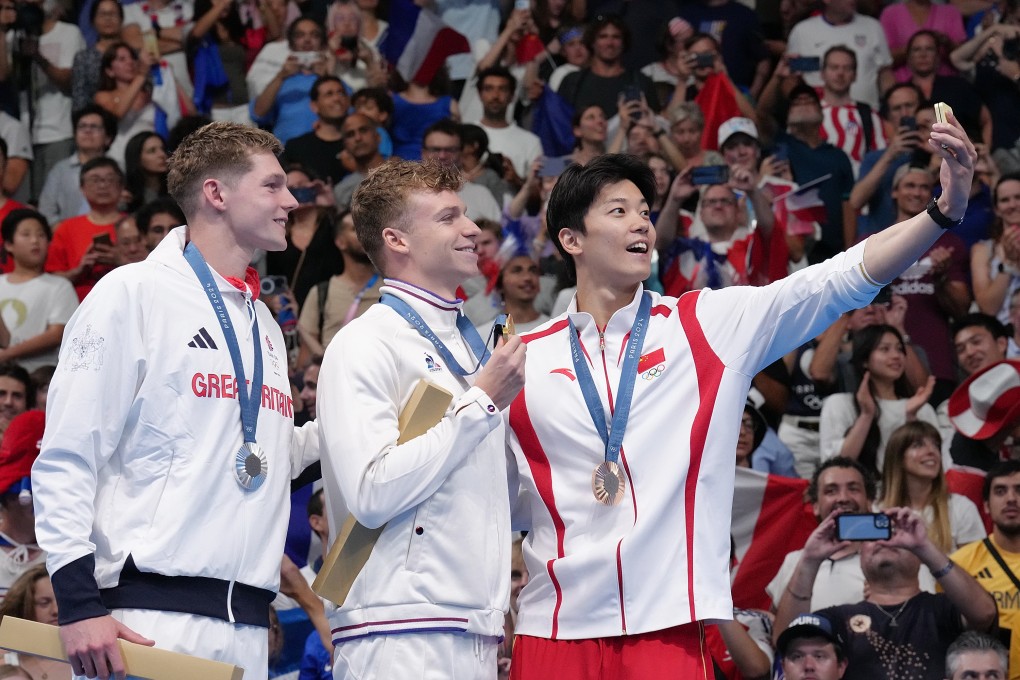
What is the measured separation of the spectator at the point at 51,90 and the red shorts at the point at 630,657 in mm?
9187

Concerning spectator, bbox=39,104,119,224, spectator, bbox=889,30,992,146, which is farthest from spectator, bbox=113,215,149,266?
spectator, bbox=889,30,992,146

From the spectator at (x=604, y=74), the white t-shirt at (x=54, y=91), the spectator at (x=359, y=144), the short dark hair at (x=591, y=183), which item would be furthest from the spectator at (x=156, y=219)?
the short dark hair at (x=591, y=183)

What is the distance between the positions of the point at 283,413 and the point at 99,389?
0.64 m

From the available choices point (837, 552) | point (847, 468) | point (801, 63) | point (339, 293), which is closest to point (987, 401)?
point (847, 468)

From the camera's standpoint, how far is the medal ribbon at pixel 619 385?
4762 mm

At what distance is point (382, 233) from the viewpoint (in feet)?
16.2

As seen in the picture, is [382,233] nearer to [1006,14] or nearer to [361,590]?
[361,590]

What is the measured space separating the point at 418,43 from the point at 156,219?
158 inches

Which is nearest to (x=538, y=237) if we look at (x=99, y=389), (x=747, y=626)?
(x=747, y=626)

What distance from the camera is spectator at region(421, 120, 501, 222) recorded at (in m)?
11.1

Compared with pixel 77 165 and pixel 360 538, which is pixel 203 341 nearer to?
pixel 360 538

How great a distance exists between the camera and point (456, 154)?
37.0 ft

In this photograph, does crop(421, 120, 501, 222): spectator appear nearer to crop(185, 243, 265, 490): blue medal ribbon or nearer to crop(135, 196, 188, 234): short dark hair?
crop(135, 196, 188, 234): short dark hair

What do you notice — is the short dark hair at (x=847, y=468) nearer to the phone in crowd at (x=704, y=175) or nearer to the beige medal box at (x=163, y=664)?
the phone in crowd at (x=704, y=175)
